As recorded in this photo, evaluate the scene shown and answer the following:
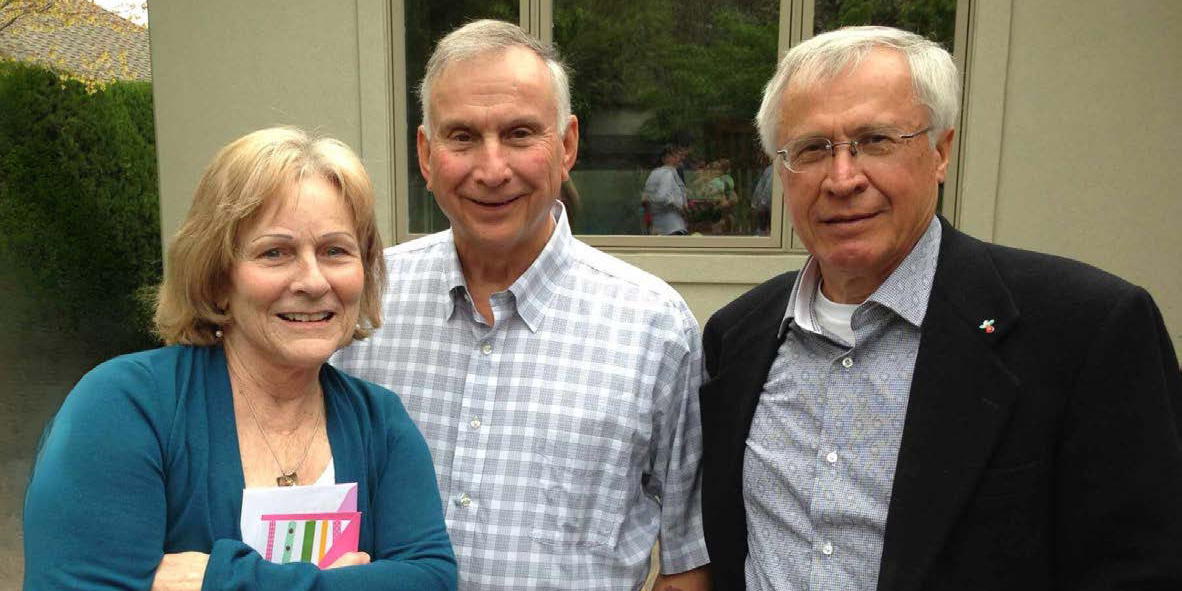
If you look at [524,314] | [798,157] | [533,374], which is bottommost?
[533,374]

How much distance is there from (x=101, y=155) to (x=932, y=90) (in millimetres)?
11125

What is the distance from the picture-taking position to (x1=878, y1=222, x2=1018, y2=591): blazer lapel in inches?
63.8

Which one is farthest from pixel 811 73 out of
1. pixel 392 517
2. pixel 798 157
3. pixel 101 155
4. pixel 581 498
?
pixel 101 155

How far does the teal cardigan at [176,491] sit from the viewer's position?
135 cm

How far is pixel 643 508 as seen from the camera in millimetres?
2135

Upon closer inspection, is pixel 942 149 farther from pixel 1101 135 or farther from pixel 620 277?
pixel 1101 135

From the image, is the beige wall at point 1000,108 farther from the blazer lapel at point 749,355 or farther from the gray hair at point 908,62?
the gray hair at point 908,62

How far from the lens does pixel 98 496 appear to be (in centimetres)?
136

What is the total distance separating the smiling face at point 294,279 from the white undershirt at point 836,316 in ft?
3.38

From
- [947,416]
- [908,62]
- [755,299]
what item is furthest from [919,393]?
[908,62]

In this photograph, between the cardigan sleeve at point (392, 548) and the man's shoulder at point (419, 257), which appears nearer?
the cardigan sleeve at point (392, 548)

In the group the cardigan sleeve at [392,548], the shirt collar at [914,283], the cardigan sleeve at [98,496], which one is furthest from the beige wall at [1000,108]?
the cardigan sleeve at [98,496]

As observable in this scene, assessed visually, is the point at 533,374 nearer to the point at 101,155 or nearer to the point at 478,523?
the point at 478,523

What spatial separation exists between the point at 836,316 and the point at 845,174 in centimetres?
34
